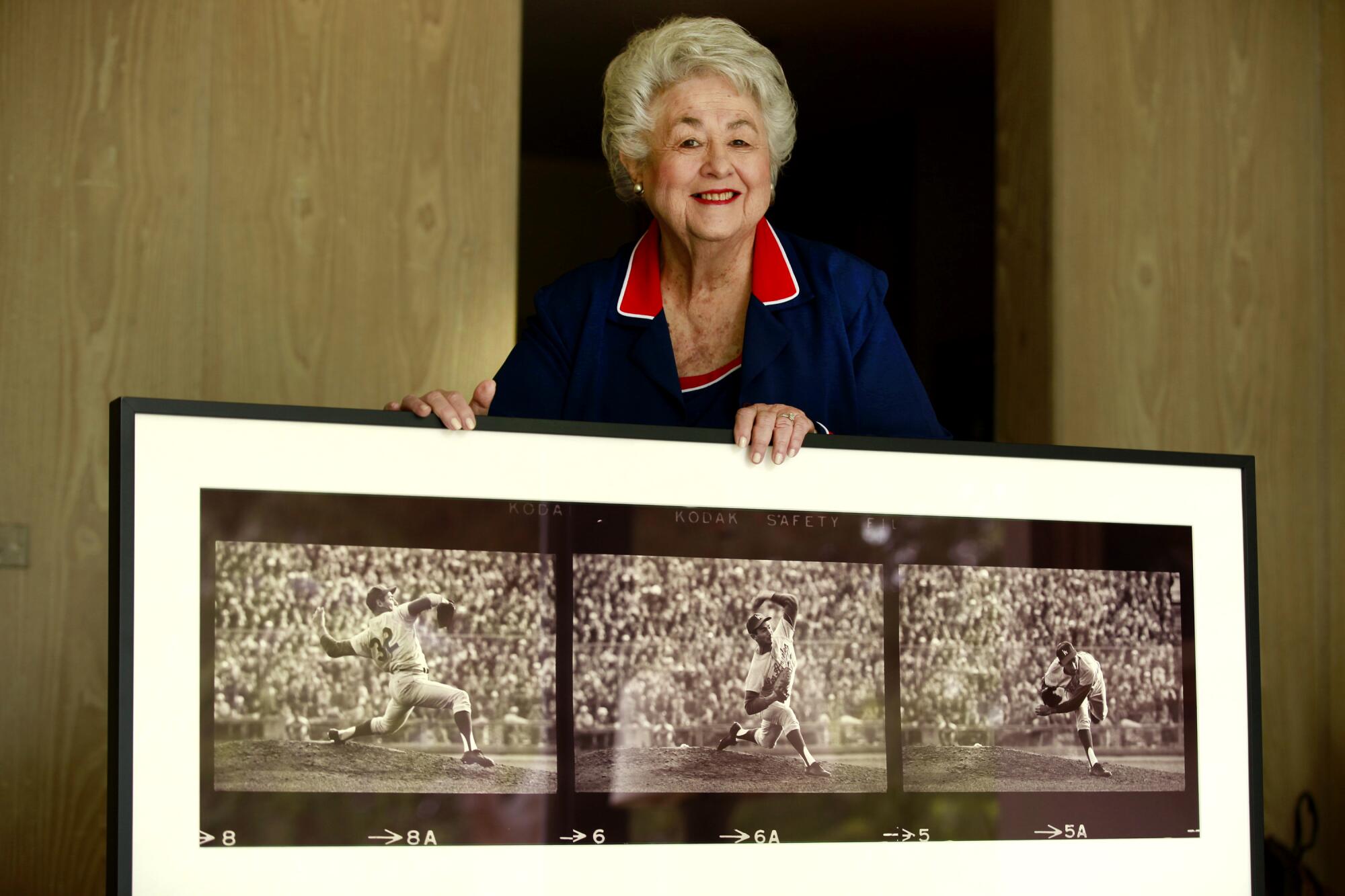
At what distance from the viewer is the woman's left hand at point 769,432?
4.00ft

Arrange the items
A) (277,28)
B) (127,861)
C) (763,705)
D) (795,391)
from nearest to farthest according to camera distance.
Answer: (127,861) < (763,705) < (795,391) < (277,28)

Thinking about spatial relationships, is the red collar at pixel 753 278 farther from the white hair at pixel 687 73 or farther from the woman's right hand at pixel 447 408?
the woman's right hand at pixel 447 408

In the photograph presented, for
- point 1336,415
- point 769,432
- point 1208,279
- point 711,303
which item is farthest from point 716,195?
point 1336,415

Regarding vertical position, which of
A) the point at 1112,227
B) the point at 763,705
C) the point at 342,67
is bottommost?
the point at 763,705

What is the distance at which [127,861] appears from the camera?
1047 millimetres

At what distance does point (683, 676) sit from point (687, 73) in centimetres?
84

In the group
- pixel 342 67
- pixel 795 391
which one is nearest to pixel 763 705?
pixel 795 391

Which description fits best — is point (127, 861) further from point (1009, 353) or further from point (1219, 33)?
point (1219, 33)

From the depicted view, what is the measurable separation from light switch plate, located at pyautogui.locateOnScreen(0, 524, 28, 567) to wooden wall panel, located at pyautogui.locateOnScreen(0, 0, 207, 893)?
14mm

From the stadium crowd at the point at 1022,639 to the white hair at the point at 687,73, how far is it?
2.29 feet

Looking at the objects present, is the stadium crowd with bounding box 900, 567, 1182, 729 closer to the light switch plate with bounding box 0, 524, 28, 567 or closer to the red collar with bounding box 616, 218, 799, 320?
the red collar with bounding box 616, 218, 799, 320

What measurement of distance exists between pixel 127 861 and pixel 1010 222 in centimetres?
227

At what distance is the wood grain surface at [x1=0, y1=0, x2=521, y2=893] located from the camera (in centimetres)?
218

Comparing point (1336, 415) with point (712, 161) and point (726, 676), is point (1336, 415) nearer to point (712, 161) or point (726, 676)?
point (712, 161)
